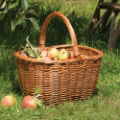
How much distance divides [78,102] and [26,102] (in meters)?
0.49

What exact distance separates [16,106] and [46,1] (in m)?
3.37

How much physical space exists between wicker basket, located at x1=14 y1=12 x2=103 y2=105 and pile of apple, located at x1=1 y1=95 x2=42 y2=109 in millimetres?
113

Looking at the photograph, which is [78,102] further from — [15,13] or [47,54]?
[15,13]

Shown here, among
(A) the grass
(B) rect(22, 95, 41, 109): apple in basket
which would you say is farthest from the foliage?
(A) the grass

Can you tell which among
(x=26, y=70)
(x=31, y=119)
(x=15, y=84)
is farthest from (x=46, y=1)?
(x=31, y=119)

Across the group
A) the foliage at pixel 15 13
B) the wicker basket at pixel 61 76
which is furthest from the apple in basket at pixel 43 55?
the foliage at pixel 15 13

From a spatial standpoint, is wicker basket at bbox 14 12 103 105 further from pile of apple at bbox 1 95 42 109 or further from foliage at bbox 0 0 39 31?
foliage at bbox 0 0 39 31

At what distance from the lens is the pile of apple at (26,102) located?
346 cm

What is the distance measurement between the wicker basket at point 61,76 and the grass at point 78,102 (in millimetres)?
94

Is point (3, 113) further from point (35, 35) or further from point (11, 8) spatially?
point (35, 35)

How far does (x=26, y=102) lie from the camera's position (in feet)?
11.3

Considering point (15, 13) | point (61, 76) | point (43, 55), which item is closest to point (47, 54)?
point (43, 55)

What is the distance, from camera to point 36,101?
11.6 feet

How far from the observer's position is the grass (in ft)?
11.1
